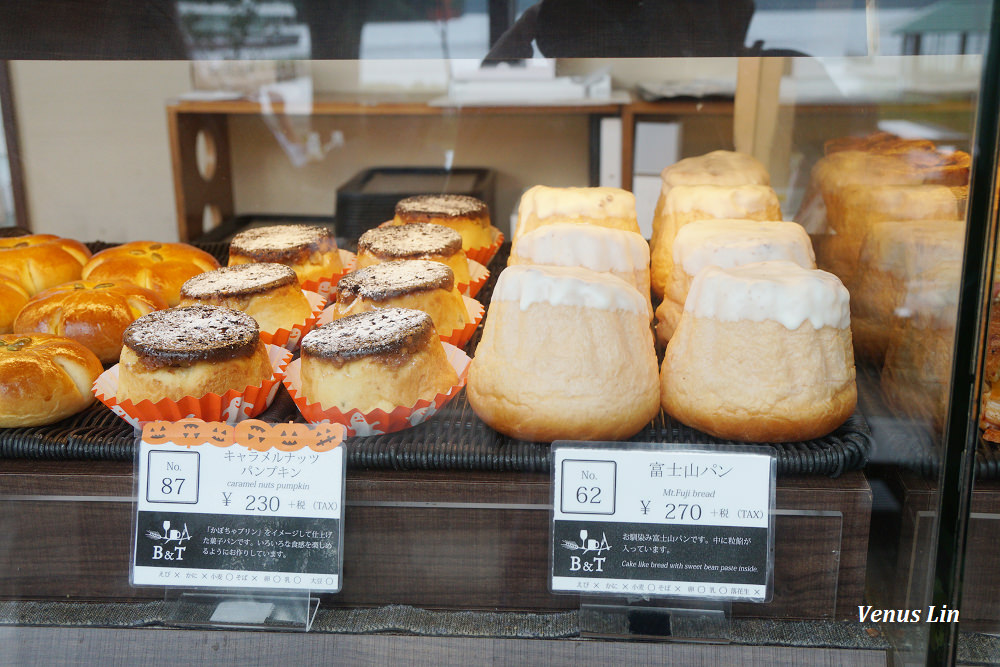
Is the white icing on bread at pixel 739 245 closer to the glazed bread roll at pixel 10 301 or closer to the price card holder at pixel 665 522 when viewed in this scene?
the price card holder at pixel 665 522

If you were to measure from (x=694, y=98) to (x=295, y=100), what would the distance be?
0.68 meters

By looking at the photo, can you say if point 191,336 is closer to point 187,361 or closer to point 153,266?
point 187,361

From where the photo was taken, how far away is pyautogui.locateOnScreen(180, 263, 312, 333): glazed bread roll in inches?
44.7

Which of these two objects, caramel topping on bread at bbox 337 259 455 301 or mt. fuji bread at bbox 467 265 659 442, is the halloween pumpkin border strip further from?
caramel topping on bread at bbox 337 259 455 301

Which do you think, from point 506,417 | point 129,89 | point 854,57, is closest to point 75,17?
point 506,417

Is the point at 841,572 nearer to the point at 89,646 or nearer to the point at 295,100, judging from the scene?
the point at 89,646

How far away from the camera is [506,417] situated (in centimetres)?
83

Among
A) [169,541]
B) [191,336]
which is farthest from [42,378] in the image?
[169,541]

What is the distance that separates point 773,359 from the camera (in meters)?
0.79

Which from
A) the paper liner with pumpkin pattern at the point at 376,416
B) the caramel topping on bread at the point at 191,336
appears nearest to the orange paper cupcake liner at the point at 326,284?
the caramel topping on bread at the point at 191,336

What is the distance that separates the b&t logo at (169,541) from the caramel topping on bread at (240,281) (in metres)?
0.45

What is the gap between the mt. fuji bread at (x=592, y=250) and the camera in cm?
105

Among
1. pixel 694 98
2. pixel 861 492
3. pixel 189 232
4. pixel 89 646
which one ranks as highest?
pixel 694 98

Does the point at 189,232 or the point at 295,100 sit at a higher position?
the point at 295,100
